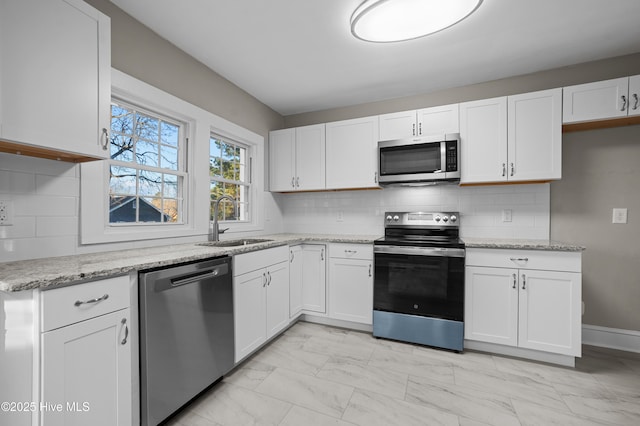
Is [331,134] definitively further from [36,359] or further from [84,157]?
[36,359]

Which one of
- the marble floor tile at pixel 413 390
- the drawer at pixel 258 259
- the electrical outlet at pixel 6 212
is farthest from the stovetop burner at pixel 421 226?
the electrical outlet at pixel 6 212

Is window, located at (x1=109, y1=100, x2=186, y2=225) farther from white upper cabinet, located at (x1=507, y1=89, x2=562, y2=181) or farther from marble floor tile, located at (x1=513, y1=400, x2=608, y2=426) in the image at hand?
white upper cabinet, located at (x1=507, y1=89, x2=562, y2=181)

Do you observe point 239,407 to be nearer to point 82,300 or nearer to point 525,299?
point 82,300

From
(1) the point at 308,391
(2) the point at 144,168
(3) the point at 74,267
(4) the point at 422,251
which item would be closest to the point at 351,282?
(4) the point at 422,251

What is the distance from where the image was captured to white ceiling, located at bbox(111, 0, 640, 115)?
1.85 metres

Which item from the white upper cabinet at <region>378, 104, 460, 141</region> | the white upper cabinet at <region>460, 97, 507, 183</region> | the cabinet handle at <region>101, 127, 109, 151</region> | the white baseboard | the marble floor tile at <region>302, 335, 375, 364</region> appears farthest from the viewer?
the white upper cabinet at <region>378, 104, 460, 141</region>

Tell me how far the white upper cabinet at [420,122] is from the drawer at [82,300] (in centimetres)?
260

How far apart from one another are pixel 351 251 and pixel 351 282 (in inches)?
12.3

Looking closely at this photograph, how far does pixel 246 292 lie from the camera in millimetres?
2160

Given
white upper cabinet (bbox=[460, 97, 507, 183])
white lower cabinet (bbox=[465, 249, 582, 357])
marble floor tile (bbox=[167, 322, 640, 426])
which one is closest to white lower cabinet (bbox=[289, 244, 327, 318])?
marble floor tile (bbox=[167, 322, 640, 426])

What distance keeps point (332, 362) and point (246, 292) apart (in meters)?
0.88

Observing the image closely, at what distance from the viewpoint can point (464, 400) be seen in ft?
5.83

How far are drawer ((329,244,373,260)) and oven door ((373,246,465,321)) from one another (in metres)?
0.10

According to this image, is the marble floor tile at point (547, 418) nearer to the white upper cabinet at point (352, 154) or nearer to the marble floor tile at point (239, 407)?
the marble floor tile at point (239, 407)
